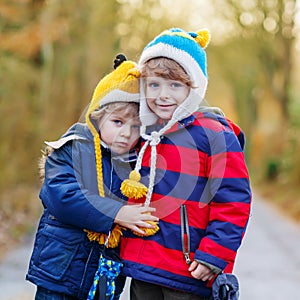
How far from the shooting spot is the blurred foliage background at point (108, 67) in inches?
433

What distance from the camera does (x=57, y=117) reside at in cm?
1681

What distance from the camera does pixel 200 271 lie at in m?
2.92

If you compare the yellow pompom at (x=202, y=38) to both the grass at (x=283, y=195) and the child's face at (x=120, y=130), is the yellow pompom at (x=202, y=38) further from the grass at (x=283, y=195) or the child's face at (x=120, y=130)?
the grass at (x=283, y=195)

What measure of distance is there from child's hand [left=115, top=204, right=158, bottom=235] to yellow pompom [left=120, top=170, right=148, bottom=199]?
59 millimetres

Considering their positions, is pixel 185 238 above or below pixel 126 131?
below

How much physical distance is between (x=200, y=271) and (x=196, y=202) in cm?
30

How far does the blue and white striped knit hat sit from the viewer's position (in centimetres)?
307

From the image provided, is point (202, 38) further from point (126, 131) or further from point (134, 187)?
point (134, 187)

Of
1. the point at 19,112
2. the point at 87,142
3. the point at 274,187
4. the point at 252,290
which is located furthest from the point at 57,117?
the point at 87,142

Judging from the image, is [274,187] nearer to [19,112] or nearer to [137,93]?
[19,112]

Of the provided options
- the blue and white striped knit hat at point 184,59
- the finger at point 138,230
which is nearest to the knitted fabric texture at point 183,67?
the blue and white striped knit hat at point 184,59

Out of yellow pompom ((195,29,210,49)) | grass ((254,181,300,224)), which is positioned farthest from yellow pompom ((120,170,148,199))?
grass ((254,181,300,224))

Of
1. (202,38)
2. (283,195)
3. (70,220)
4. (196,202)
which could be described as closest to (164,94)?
(202,38)

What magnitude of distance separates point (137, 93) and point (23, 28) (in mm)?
8753
